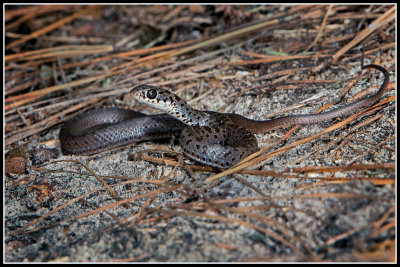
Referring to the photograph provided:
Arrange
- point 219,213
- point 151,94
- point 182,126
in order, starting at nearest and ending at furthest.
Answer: point 219,213, point 151,94, point 182,126

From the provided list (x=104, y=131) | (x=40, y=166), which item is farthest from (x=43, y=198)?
(x=104, y=131)

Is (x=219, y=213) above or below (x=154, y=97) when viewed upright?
below

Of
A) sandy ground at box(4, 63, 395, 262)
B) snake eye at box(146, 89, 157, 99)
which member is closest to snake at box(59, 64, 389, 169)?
snake eye at box(146, 89, 157, 99)

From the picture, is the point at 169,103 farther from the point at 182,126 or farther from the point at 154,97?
the point at 182,126

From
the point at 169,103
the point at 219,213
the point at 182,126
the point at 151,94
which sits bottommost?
the point at 219,213

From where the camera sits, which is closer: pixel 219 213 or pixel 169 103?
pixel 219 213

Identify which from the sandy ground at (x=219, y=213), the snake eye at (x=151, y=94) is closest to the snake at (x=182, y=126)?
the snake eye at (x=151, y=94)

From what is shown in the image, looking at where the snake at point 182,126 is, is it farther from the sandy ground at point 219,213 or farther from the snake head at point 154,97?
the sandy ground at point 219,213

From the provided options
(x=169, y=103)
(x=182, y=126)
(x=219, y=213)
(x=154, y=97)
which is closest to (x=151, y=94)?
(x=154, y=97)

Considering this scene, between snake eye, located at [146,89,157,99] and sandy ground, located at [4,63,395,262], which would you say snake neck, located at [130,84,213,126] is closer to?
snake eye, located at [146,89,157,99]
